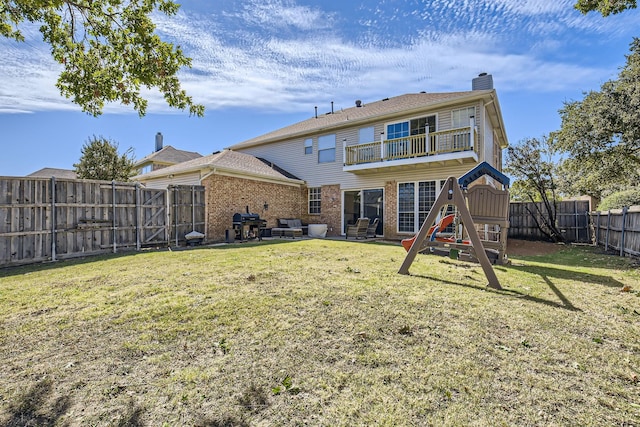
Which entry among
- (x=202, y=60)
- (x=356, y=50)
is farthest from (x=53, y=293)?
(x=356, y=50)

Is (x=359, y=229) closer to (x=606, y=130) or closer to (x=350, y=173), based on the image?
(x=350, y=173)

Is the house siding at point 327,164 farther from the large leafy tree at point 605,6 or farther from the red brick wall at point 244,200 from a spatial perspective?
the large leafy tree at point 605,6

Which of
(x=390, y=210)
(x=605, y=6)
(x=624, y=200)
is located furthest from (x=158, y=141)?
(x=624, y=200)

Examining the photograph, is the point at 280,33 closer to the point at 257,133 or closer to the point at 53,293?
the point at 53,293

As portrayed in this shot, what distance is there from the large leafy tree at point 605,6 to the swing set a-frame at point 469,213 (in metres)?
3.64

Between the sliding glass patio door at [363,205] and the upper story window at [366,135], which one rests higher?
the upper story window at [366,135]

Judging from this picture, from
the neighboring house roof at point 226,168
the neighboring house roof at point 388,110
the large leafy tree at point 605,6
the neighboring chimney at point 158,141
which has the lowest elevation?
the neighboring house roof at point 226,168

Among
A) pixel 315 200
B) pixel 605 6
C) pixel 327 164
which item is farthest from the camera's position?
pixel 315 200

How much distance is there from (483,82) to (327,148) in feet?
26.0

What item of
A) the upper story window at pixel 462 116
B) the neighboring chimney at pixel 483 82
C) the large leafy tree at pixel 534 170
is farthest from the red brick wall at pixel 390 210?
the large leafy tree at pixel 534 170

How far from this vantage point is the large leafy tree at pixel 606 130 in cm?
1153

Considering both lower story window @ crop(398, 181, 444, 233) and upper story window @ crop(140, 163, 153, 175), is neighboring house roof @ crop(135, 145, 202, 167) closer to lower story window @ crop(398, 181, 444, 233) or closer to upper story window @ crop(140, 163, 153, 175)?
upper story window @ crop(140, 163, 153, 175)

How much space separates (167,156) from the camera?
26688 mm

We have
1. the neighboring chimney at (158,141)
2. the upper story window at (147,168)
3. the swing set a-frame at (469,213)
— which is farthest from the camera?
the neighboring chimney at (158,141)
